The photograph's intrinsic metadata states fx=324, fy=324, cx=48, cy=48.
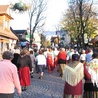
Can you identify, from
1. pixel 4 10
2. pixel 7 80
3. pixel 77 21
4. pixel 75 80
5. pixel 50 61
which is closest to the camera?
pixel 7 80

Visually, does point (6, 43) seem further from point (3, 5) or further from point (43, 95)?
point (43, 95)

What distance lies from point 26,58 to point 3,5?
29.4 metres

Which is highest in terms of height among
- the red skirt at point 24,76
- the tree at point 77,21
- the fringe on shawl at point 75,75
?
the tree at point 77,21

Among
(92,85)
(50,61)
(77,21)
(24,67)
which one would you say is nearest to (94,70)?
(92,85)

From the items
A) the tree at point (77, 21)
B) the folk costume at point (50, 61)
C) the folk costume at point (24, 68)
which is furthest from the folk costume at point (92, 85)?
the tree at point (77, 21)

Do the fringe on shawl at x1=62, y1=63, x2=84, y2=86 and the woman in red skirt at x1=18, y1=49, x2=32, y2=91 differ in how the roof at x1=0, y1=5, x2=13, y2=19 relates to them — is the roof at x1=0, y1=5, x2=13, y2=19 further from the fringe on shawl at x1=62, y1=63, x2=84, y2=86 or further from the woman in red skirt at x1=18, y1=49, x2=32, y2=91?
the fringe on shawl at x1=62, y1=63, x2=84, y2=86

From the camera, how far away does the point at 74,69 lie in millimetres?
7777

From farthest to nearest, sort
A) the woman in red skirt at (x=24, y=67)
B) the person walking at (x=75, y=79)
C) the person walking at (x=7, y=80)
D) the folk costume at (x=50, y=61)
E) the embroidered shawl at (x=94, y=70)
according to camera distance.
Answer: the folk costume at (x=50, y=61)
the woman in red skirt at (x=24, y=67)
the embroidered shawl at (x=94, y=70)
the person walking at (x=75, y=79)
the person walking at (x=7, y=80)

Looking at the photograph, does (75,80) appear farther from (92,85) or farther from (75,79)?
(92,85)

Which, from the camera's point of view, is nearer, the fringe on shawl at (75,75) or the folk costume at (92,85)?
the fringe on shawl at (75,75)

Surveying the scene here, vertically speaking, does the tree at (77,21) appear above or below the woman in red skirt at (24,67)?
above

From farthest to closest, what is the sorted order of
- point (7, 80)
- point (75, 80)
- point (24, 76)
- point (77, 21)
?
point (77, 21)
point (24, 76)
point (75, 80)
point (7, 80)

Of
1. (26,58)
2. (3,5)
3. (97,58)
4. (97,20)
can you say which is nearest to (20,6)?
(26,58)

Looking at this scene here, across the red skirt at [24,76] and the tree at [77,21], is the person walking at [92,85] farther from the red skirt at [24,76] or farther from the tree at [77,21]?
the tree at [77,21]
